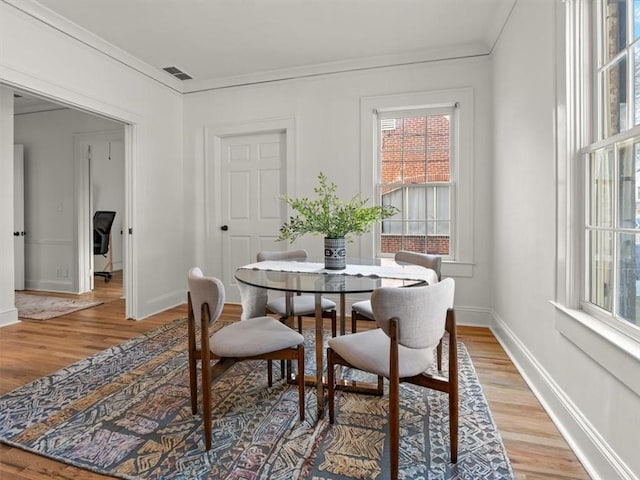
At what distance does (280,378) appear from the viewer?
2.34m

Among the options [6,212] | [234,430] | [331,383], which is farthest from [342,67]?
[6,212]

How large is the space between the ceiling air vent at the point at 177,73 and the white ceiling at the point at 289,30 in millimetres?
121

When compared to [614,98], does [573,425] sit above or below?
below

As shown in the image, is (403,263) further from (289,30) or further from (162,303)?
(162,303)

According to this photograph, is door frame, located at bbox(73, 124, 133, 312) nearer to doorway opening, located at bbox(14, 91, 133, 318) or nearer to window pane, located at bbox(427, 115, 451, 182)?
doorway opening, located at bbox(14, 91, 133, 318)

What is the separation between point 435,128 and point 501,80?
0.75 metres

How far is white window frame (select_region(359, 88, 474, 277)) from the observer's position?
350 centimetres

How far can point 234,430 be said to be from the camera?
1.76 m

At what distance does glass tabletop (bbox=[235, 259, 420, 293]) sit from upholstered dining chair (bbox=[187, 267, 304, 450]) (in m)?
0.26

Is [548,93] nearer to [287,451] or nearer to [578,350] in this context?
[578,350]

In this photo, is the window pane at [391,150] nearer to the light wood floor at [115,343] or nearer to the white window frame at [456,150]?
the white window frame at [456,150]

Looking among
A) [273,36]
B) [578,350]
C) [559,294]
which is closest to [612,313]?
[578,350]

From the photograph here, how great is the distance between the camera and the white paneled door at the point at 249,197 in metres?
4.22

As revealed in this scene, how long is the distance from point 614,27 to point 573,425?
1.77m
